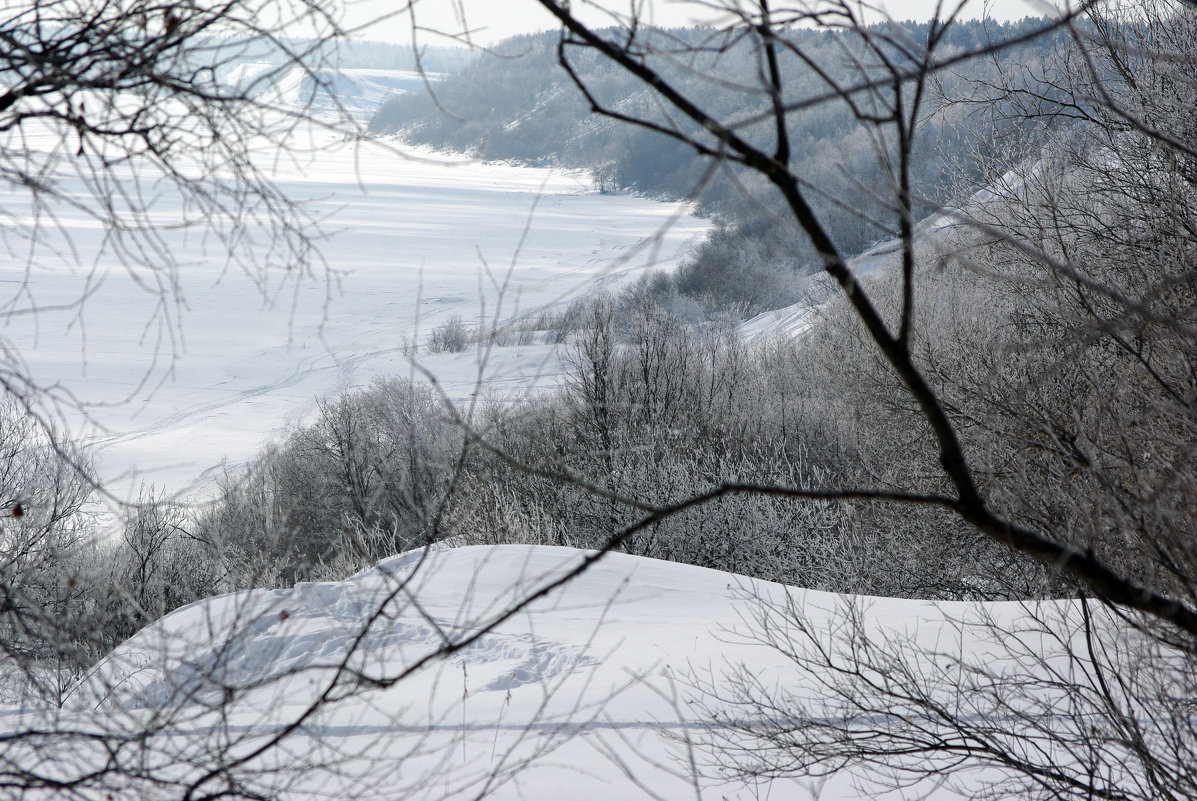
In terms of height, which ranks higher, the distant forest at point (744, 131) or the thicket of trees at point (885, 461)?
the distant forest at point (744, 131)

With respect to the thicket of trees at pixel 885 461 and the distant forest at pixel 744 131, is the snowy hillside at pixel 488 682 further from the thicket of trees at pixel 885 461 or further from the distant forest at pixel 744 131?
the distant forest at pixel 744 131

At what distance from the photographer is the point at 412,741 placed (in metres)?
4.17

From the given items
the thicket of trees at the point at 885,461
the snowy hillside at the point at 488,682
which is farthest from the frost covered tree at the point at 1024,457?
the snowy hillside at the point at 488,682

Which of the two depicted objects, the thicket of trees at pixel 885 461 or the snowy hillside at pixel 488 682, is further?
the snowy hillside at pixel 488 682

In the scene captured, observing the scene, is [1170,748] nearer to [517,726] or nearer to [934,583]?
[517,726]

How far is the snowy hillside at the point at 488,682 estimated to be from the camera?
2668 millimetres

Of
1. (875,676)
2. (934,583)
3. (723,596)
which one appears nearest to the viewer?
(875,676)

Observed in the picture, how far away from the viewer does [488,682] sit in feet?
17.3

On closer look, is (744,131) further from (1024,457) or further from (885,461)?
(885,461)

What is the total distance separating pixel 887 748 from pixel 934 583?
969 cm

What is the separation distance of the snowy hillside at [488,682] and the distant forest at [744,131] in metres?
1.27

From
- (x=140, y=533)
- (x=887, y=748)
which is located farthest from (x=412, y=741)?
(x=140, y=533)

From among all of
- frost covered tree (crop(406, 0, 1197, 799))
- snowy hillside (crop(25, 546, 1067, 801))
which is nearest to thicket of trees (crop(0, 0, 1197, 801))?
frost covered tree (crop(406, 0, 1197, 799))

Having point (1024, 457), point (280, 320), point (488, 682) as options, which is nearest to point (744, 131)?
point (488, 682)
